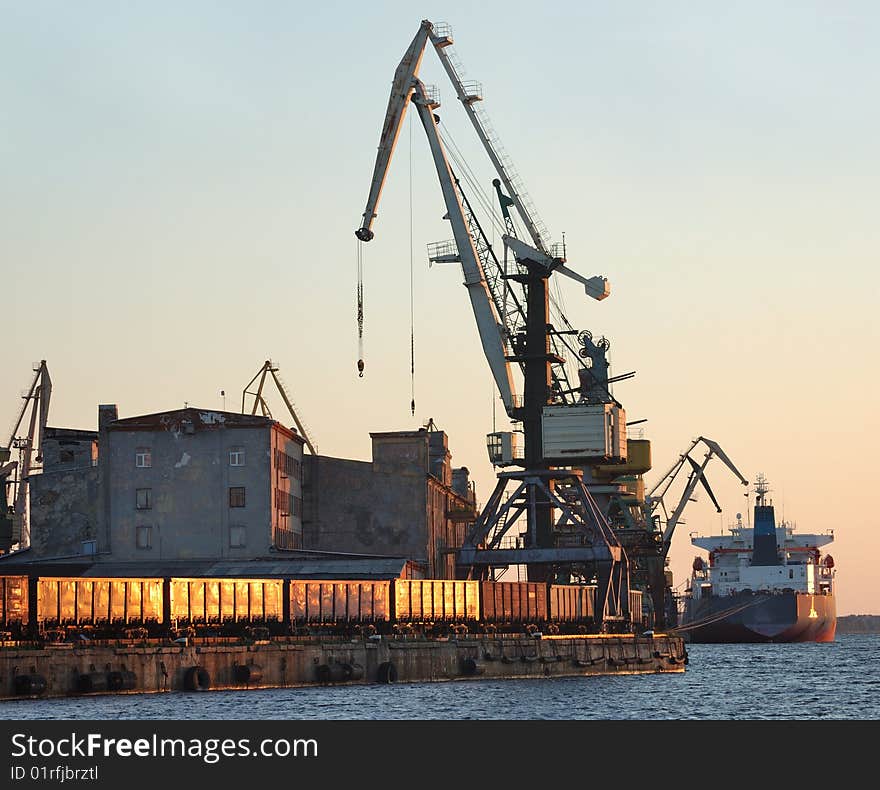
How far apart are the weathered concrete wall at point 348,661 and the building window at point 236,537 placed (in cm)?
3390

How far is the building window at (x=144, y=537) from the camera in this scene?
4973 inches

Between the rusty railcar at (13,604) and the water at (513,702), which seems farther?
the rusty railcar at (13,604)

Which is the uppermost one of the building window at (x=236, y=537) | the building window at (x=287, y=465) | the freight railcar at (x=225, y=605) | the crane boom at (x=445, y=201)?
the crane boom at (x=445, y=201)

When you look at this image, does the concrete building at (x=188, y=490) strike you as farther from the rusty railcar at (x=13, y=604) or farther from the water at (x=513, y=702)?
the rusty railcar at (x=13, y=604)

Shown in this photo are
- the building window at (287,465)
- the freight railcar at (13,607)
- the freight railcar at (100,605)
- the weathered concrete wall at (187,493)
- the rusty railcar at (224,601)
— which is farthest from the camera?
the building window at (287,465)

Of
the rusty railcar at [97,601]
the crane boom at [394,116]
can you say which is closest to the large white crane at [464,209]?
the crane boom at [394,116]

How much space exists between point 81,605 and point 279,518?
160 ft

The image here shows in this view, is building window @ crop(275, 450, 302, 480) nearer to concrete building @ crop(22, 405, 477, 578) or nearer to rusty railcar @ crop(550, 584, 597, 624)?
Answer: concrete building @ crop(22, 405, 477, 578)

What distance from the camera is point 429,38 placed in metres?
113

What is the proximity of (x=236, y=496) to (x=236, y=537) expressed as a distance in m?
2.96

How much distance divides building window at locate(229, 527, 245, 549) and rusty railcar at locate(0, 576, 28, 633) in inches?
1967

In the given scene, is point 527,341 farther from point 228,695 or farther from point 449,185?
point 228,695

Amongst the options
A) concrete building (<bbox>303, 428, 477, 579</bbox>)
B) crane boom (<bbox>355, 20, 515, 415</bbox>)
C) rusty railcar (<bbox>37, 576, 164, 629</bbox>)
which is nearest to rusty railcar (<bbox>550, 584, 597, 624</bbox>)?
crane boom (<bbox>355, 20, 515, 415</bbox>)
